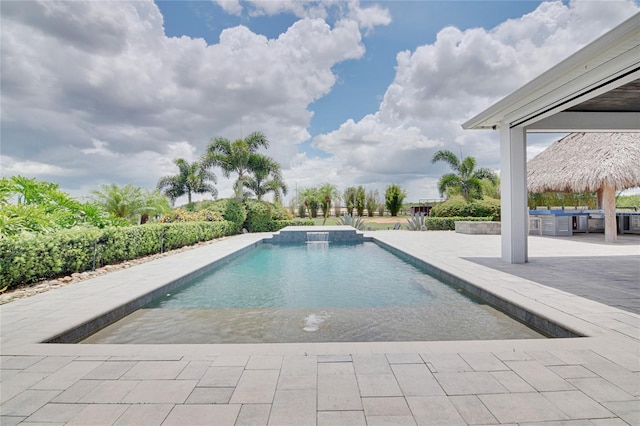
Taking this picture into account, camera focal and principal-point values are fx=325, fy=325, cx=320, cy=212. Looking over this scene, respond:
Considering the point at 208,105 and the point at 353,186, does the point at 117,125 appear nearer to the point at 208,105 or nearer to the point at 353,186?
the point at 208,105

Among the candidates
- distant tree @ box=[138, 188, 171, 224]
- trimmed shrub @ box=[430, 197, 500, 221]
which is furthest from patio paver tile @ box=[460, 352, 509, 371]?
trimmed shrub @ box=[430, 197, 500, 221]

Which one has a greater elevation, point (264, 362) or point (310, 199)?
point (310, 199)

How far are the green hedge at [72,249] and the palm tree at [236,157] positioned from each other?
317 inches

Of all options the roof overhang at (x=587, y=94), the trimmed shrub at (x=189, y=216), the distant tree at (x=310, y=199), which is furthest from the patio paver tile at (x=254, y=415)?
the distant tree at (x=310, y=199)

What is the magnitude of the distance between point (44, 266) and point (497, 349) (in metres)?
6.65

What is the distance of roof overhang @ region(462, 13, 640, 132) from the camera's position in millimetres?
3902

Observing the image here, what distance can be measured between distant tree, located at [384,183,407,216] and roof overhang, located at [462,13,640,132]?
22.0 meters

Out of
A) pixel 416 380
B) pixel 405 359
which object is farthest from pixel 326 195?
pixel 416 380

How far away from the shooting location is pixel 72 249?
595 centimetres

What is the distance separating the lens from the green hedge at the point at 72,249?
4.92 m

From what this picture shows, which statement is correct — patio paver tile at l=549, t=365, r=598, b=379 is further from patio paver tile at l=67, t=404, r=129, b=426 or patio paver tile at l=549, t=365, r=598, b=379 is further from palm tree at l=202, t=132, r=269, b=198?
palm tree at l=202, t=132, r=269, b=198

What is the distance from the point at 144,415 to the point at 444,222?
16711 millimetres

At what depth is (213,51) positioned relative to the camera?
1065 centimetres

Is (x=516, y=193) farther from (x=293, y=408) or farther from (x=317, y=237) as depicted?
(x=317, y=237)
